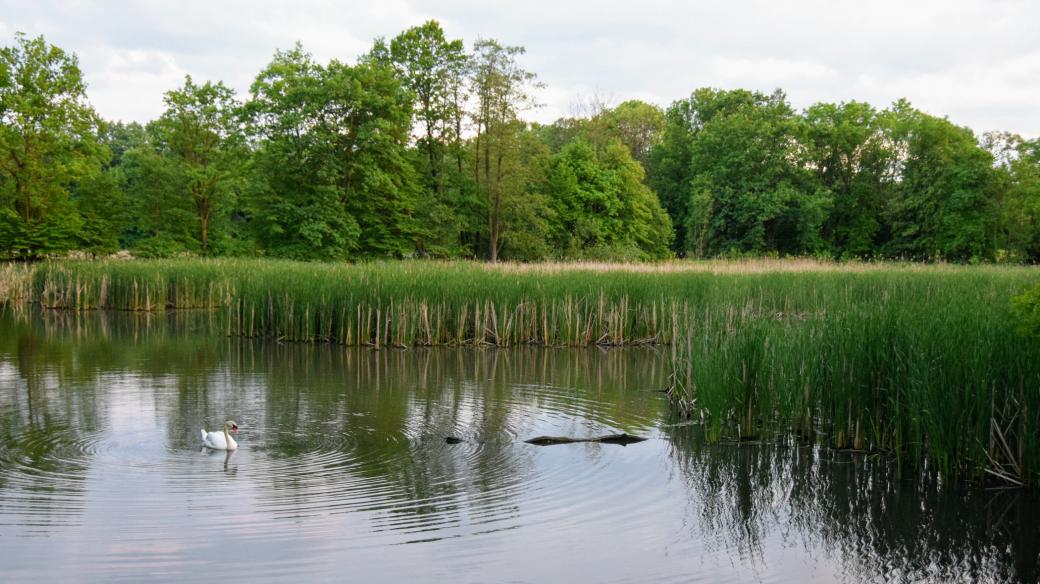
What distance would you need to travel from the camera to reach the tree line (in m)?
33.7

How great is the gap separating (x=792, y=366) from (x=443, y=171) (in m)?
31.6

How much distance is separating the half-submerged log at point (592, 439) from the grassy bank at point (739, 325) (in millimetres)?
740

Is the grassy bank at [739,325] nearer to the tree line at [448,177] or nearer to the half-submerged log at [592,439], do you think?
the half-submerged log at [592,439]

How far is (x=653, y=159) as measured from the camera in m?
54.4

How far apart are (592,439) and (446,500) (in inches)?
87.9

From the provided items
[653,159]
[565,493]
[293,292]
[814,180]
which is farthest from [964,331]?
[653,159]

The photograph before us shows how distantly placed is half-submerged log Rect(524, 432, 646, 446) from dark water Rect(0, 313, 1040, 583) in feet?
0.41

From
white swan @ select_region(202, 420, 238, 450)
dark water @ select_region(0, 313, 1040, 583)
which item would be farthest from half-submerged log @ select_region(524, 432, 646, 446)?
white swan @ select_region(202, 420, 238, 450)

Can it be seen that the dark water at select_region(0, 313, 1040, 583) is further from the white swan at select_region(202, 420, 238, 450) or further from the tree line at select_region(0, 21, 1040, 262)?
the tree line at select_region(0, 21, 1040, 262)

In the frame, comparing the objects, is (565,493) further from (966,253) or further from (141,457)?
(966,253)

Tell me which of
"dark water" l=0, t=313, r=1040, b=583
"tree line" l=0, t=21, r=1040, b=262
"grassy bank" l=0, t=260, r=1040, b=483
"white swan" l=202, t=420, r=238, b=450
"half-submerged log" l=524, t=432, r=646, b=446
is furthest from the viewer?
"tree line" l=0, t=21, r=1040, b=262

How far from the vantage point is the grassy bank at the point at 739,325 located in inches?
251

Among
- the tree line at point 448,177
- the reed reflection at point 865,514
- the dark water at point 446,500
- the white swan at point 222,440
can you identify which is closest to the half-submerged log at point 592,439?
the dark water at point 446,500

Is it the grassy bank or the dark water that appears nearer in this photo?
the dark water
